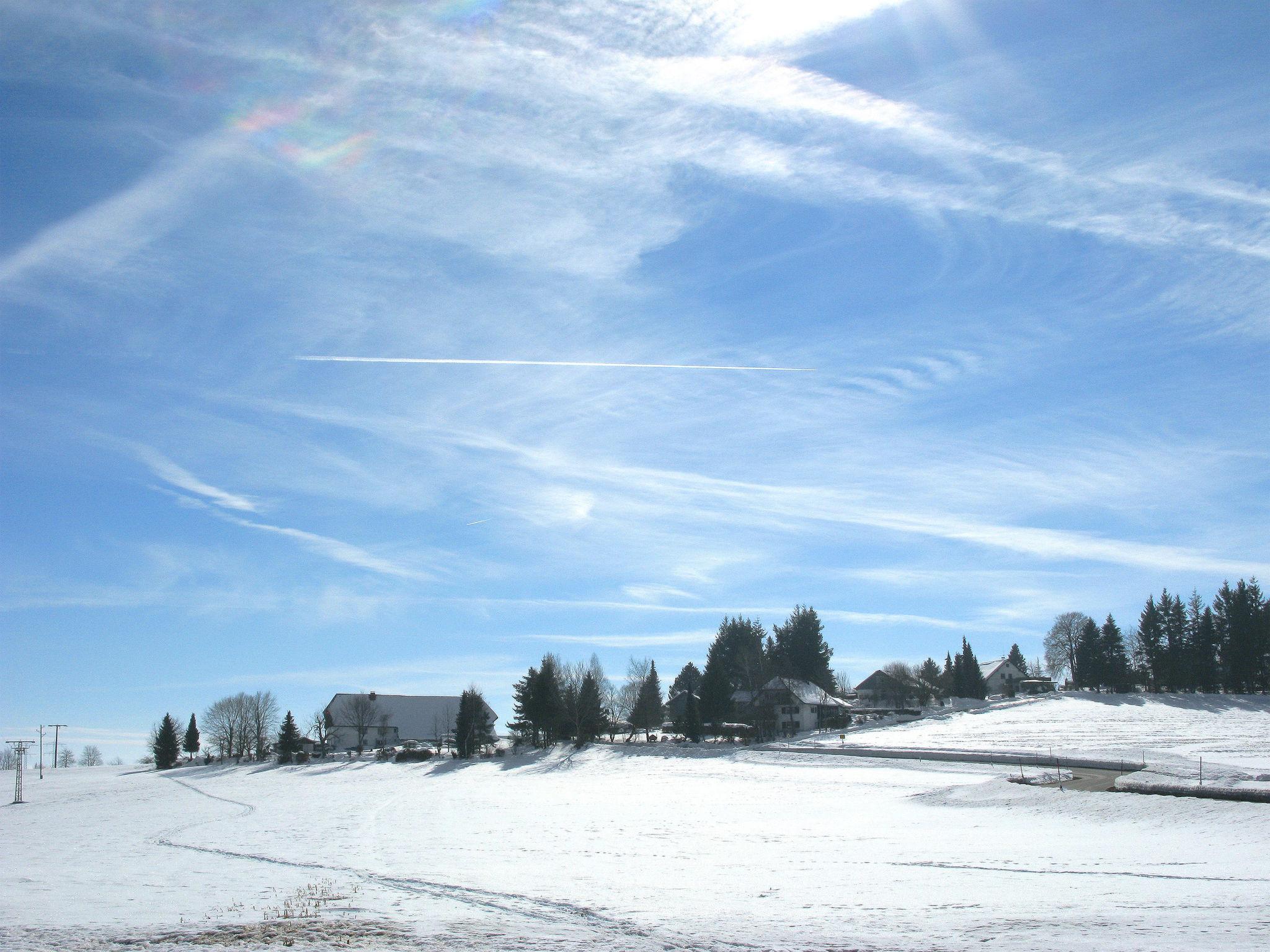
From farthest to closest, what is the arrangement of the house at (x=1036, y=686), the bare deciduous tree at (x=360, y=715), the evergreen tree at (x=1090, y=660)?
1. the house at (x=1036, y=686)
2. the evergreen tree at (x=1090, y=660)
3. the bare deciduous tree at (x=360, y=715)

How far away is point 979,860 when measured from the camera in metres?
21.5

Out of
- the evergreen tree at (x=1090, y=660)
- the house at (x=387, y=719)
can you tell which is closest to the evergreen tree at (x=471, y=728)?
the house at (x=387, y=719)

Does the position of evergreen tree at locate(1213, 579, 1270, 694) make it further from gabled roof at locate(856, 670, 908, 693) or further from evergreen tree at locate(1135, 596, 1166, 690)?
gabled roof at locate(856, 670, 908, 693)

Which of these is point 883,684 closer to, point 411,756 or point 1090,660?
point 1090,660

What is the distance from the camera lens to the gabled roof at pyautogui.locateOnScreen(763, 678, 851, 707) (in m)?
95.4

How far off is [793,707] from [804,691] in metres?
4.05

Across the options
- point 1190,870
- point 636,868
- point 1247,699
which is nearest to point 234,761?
point 636,868

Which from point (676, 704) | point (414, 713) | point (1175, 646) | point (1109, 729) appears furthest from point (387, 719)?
point (1175, 646)

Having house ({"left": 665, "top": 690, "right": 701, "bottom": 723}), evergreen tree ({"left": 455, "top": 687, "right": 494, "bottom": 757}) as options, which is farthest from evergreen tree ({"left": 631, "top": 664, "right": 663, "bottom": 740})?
evergreen tree ({"left": 455, "top": 687, "right": 494, "bottom": 757})

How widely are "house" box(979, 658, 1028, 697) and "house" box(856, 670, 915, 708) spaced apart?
1748 cm

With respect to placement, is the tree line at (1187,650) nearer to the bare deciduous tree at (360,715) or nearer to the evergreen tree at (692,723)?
the evergreen tree at (692,723)

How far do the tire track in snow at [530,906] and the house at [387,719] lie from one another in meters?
89.7

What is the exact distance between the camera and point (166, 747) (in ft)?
341

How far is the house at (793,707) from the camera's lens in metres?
87.1
